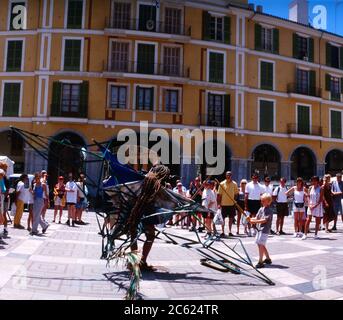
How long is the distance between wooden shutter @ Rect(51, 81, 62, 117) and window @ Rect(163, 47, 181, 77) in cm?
712

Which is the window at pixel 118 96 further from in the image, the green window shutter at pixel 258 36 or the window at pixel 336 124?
the window at pixel 336 124

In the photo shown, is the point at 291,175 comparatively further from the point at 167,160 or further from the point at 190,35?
the point at 190,35

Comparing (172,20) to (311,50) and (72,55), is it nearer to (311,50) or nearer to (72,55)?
(72,55)

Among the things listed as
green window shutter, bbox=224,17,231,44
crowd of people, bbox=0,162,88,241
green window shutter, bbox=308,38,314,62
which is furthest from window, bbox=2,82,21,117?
green window shutter, bbox=308,38,314,62

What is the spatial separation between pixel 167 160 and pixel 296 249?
58.5 feet

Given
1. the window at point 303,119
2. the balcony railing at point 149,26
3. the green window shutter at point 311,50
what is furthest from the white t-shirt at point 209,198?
the green window shutter at point 311,50

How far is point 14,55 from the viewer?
89.5ft

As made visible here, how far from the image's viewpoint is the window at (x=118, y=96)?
88.0 feet

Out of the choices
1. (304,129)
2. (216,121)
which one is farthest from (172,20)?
(304,129)

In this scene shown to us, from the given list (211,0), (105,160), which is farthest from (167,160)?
(105,160)

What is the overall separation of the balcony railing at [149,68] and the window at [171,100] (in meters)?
1.14

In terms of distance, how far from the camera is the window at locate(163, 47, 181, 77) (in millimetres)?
27625

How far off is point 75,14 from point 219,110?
38.9 ft
